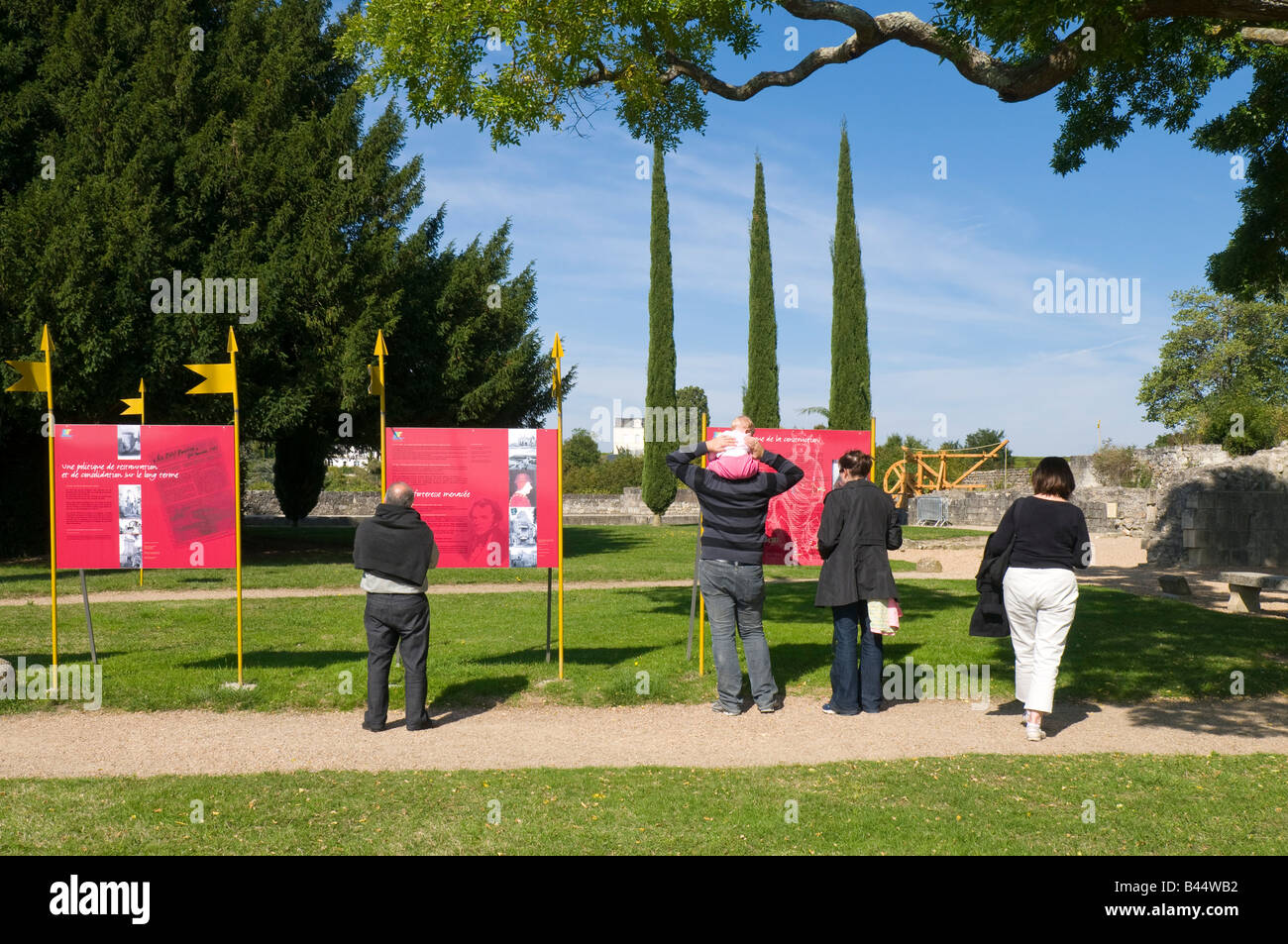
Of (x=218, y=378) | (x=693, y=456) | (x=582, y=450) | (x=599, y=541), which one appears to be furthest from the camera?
(x=582, y=450)

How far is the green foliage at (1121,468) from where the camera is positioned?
1433 inches

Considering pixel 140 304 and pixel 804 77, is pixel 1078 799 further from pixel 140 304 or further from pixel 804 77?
pixel 140 304

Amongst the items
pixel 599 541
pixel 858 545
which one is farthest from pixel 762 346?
pixel 858 545

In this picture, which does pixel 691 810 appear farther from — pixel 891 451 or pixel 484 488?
pixel 891 451

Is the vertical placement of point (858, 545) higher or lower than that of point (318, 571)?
higher

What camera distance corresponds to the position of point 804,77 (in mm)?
9922

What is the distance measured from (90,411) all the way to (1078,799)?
63.6 ft

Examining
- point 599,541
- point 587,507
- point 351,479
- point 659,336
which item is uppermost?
point 659,336

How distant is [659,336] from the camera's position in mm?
37219

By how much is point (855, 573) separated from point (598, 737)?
2.36m
